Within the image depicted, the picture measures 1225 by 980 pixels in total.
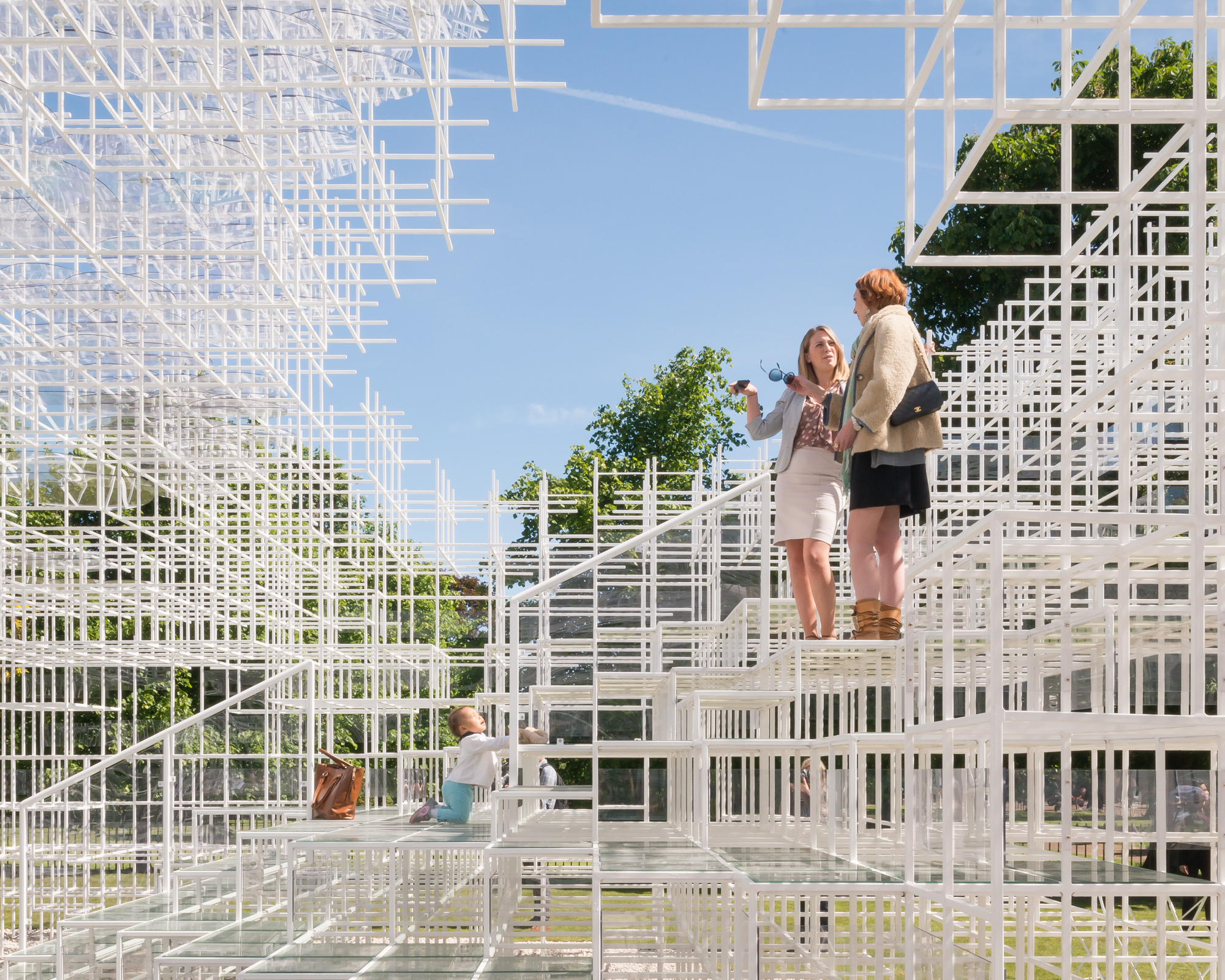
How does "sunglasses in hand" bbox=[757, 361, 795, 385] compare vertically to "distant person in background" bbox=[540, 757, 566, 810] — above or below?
above

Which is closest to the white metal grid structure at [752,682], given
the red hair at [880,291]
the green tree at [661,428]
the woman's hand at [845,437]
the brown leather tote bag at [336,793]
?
the brown leather tote bag at [336,793]

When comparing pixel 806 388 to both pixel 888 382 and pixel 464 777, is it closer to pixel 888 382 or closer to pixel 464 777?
pixel 888 382

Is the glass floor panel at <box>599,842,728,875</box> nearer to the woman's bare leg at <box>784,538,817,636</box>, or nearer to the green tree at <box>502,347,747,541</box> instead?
the woman's bare leg at <box>784,538,817,636</box>

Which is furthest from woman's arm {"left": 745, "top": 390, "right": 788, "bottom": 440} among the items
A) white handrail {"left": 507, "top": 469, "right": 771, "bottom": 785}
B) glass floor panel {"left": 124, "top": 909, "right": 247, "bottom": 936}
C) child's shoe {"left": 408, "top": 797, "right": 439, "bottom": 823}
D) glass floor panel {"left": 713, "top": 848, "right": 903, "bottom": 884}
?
glass floor panel {"left": 124, "top": 909, "right": 247, "bottom": 936}

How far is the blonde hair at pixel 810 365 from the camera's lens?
7000 mm

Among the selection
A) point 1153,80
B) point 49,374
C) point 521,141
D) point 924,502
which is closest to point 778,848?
point 924,502

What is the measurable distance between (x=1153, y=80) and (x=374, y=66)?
695 inches

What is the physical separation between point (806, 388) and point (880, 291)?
635 millimetres

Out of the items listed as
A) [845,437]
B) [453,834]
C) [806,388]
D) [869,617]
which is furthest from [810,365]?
[453,834]

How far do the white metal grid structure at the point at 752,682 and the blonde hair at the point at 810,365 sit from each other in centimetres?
67

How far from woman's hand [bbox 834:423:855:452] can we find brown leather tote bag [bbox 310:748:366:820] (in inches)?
241

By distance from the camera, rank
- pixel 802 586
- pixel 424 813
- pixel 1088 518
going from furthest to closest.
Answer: pixel 424 813, pixel 802 586, pixel 1088 518

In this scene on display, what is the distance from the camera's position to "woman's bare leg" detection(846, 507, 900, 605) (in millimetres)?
6168

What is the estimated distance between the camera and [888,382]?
5.89 meters
